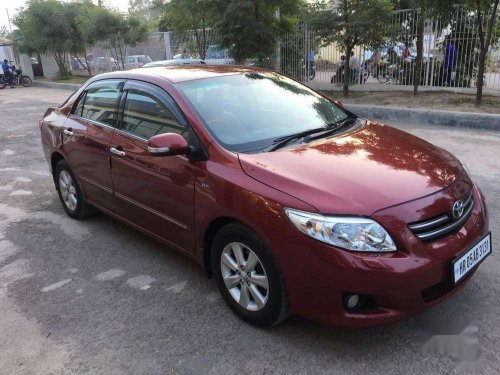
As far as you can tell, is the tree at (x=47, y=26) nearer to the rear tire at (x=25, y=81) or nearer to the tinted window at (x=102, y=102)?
the rear tire at (x=25, y=81)

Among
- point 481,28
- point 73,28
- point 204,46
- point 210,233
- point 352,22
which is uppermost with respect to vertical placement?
point 73,28

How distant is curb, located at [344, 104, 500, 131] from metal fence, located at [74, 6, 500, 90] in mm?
2715

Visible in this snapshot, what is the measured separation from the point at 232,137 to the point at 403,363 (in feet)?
5.77

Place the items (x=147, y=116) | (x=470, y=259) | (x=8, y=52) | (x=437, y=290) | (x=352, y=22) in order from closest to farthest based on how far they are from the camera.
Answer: (x=437, y=290) → (x=470, y=259) → (x=147, y=116) → (x=352, y=22) → (x=8, y=52)

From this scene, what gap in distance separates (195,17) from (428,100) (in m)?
8.76

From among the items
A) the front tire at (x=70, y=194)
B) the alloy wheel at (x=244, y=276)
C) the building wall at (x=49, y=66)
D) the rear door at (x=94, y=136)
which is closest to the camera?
the alloy wheel at (x=244, y=276)

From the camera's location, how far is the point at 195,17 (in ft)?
52.3

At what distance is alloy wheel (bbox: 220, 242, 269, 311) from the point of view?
2.85 m

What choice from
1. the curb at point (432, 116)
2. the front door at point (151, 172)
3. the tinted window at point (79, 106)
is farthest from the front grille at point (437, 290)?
the curb at point (432, 116)

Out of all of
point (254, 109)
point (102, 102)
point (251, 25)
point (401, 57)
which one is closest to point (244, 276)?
point (254, 109)

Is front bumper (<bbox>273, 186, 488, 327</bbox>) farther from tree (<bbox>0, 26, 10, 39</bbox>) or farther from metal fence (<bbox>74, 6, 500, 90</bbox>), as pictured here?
tree (<bbox>0, 26, 10, 39</bbox>)

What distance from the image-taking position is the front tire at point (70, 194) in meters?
4.87

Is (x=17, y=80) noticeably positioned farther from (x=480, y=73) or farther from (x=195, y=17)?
(x=480, y=73)

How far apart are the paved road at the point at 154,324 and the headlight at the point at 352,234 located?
23cm
